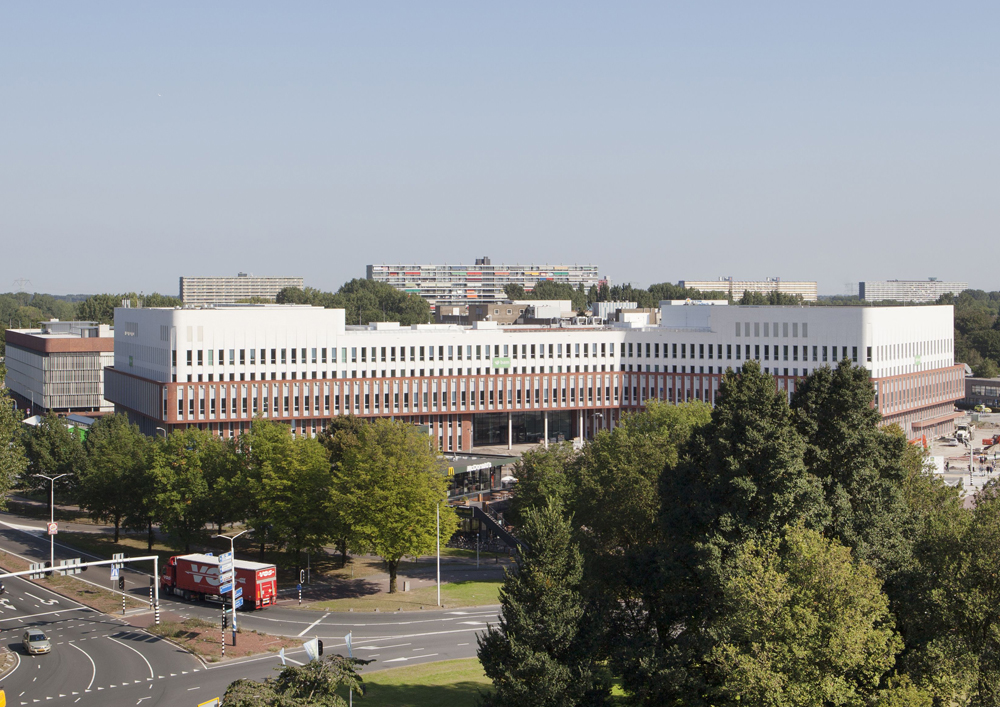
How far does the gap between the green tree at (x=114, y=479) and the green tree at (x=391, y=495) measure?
2137cm

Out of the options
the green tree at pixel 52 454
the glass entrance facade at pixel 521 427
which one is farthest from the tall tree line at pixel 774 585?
the glass entrance facade at pixel 521 427

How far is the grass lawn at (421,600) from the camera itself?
254 ft

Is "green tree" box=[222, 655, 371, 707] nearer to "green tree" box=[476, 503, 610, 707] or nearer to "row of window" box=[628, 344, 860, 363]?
"green tree" box=[476, 503, 610, 707]

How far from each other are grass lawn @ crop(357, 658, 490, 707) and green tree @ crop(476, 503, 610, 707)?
10.6 m

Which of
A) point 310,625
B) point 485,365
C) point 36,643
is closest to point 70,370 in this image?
point 485,365

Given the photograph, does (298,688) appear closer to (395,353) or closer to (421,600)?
(421,600)

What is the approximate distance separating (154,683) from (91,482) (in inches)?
1606

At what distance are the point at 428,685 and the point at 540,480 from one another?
97.7ft

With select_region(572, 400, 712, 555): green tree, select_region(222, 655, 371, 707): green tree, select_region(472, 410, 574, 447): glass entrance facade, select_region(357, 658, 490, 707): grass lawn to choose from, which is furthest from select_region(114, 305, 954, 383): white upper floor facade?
select_region(222, 655, 371, 707): green tree

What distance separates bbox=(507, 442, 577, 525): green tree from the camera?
83.3 m

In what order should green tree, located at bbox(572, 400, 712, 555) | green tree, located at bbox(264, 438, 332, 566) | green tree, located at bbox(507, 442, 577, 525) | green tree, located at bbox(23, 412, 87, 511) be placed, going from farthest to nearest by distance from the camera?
green tree, located at bbox(23, 412, 87, 511) < green tree, located at bbox(507, 442, 577, 525) < green tree, located at bbox(264, 438, 332, 566) < green tree, located at bbox(572, 400, 712, 555)

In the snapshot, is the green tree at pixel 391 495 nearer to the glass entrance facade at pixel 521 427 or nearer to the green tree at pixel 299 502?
the green tree at pixel 299 502

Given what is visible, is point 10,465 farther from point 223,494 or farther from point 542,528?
point 542,528

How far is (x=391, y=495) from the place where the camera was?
3155 inches
